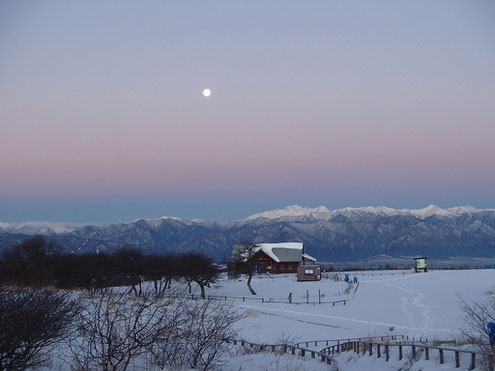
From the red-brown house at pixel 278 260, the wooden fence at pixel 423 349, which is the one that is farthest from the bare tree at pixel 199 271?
the wooden fence at pixel 423 349

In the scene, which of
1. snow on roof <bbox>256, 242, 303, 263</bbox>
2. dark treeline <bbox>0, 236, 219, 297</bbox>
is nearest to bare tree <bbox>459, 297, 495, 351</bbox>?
dark treeline <bbox>0, 236, 219, 297</bbox>

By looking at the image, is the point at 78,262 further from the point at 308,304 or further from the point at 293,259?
the point at 293,259

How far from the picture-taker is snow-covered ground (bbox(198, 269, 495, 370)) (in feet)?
74.2

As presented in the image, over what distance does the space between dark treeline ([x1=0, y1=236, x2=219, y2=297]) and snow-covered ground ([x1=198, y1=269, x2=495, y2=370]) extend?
6.07 m

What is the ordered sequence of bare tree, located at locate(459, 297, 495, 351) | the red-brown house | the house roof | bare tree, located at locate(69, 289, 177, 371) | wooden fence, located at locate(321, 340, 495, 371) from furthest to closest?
the house roof
the red-brown house
bare tree, located at locate(459, 297, 495, 351)
wooden fence, located at locate(321, 340, 495, 371)
bare tree, located at locate(69, 289, 177, 371)

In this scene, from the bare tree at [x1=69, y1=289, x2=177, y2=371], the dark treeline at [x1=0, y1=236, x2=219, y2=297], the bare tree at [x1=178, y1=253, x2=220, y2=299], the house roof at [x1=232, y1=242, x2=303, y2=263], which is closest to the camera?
the bare tree at [x1=69, y1=289, x2=177, y2=371]

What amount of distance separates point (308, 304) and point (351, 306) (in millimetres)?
5720

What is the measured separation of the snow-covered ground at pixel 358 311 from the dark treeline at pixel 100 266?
19.9 feet

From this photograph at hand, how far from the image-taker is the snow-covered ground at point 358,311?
22.6 meters

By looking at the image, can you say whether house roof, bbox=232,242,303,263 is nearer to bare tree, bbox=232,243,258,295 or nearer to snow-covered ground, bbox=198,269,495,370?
bare tree, bbox=232,243,258,295

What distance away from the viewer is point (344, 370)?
1939 centimetres

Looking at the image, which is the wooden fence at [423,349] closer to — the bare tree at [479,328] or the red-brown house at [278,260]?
the bare tree at [479,328]

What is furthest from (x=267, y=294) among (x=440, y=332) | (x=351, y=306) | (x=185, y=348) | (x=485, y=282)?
(x=185, y=348)

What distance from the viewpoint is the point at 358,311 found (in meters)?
55.0
